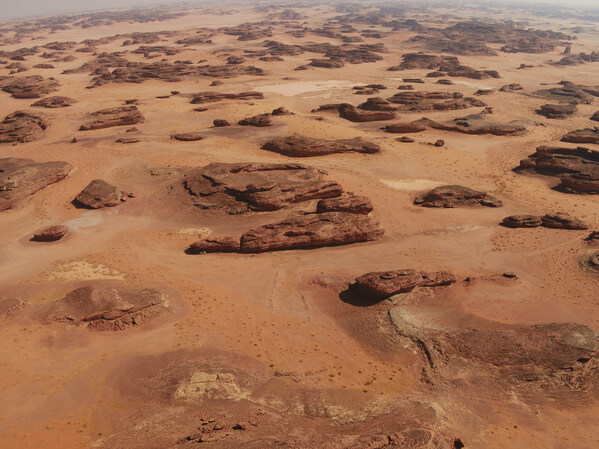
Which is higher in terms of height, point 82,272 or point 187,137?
point 187,137

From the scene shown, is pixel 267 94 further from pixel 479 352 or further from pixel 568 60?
pixel 568 60

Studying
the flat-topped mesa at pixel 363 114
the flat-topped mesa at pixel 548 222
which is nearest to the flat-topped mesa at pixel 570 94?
the flat-topped mesa at pixel 363 114

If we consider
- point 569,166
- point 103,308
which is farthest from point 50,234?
point 569,166

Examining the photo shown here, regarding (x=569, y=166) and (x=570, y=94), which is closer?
(x=569, y=166)

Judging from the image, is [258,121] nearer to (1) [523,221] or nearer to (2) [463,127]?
(2) [463,127]

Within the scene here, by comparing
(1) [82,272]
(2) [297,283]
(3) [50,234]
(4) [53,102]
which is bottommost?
(2) [297,283]

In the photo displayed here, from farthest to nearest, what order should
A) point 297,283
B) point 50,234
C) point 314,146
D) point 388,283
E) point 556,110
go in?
1. point 556,110
2. point 314,146
3. point 50,234
4. point 297,283
5. point 388,283

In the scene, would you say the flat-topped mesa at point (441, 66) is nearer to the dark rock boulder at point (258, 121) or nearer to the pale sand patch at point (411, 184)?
the dark rock boulder at point (258, 121)

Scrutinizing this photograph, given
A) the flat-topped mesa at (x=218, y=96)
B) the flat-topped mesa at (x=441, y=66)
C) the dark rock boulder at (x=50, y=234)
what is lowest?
the dark rock boulder at (x=50, y=234)
